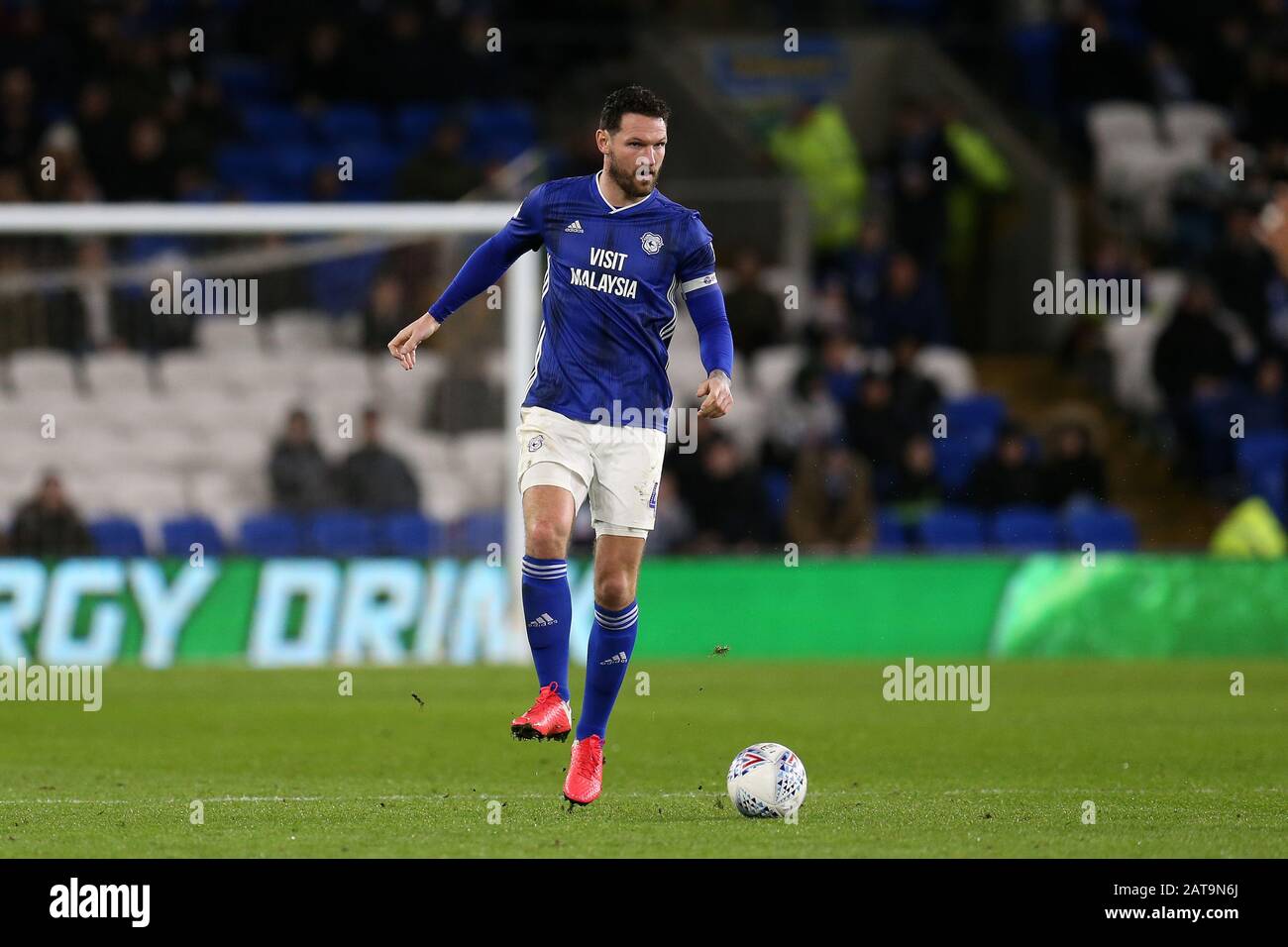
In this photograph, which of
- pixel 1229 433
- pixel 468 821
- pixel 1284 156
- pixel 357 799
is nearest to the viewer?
pixel 468 821

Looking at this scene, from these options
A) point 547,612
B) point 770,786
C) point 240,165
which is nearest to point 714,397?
point 547,612

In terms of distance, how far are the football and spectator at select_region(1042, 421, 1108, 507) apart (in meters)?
10.0

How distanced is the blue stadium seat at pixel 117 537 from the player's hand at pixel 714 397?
951 centimetres

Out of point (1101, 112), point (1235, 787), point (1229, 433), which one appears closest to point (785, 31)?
point (1101, 112)

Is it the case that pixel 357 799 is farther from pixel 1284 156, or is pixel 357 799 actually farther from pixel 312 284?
pixel 1284 156

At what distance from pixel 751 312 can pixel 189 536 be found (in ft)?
18.1

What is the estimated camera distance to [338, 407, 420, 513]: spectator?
675 inches

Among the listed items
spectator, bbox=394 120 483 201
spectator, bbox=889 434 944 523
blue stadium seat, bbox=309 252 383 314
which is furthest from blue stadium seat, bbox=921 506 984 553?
spectator, bbox=394 120 483 201

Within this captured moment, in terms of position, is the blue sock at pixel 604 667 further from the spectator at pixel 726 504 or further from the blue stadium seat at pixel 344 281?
the blue stadium seat at pixel 344 281

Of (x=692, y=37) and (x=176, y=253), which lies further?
(x=692, y=37)

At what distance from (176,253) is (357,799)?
10.1 metres

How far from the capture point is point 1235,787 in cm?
926
